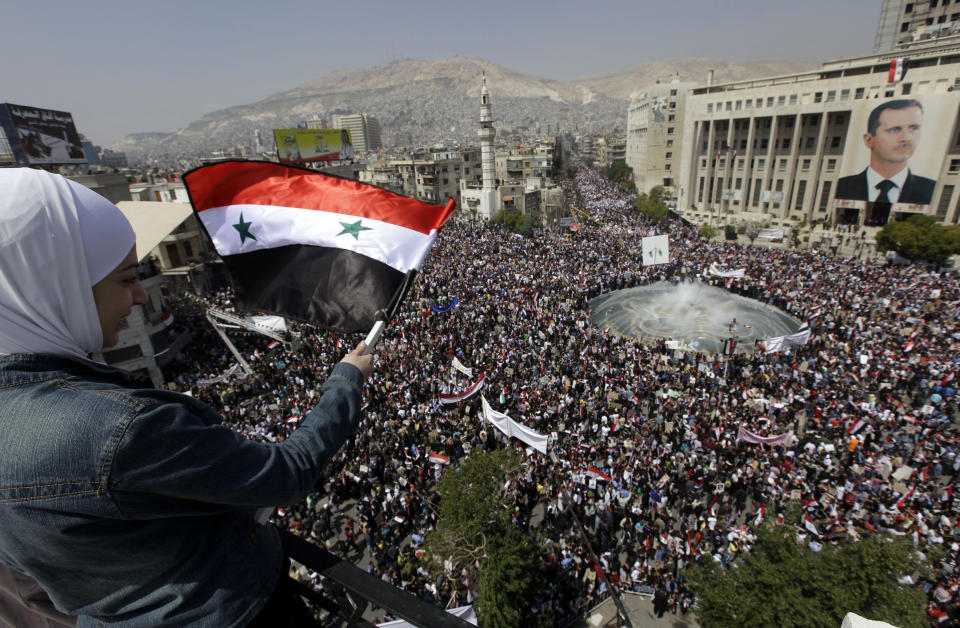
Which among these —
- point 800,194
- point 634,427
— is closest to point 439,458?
point 634,427

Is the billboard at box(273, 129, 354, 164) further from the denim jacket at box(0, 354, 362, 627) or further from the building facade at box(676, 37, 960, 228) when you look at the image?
the denim jacket at box(0, 354, 362, 627)

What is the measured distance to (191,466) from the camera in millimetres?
1207

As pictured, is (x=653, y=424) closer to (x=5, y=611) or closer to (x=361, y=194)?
(x=361, y=194)

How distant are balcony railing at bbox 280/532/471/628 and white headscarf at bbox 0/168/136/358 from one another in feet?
3.40

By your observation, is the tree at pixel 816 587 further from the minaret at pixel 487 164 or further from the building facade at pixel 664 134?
the building facade at pixel 664 134

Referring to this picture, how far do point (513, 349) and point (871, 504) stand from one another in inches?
448

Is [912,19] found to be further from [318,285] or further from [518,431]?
[318,285]

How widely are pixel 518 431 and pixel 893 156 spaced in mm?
43736

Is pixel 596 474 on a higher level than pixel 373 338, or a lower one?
lower

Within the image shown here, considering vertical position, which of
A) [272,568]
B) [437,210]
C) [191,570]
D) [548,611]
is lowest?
[548,611]

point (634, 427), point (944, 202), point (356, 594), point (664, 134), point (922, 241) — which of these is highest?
point (664, 134)

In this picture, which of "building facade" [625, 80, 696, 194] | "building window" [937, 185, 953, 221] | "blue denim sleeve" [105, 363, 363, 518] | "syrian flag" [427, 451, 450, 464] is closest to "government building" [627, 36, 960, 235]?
"building window" [937, 185, 953, 221]

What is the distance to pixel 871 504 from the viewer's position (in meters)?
10.2

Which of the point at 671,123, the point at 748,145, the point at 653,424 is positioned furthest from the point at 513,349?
the point at 671,123
